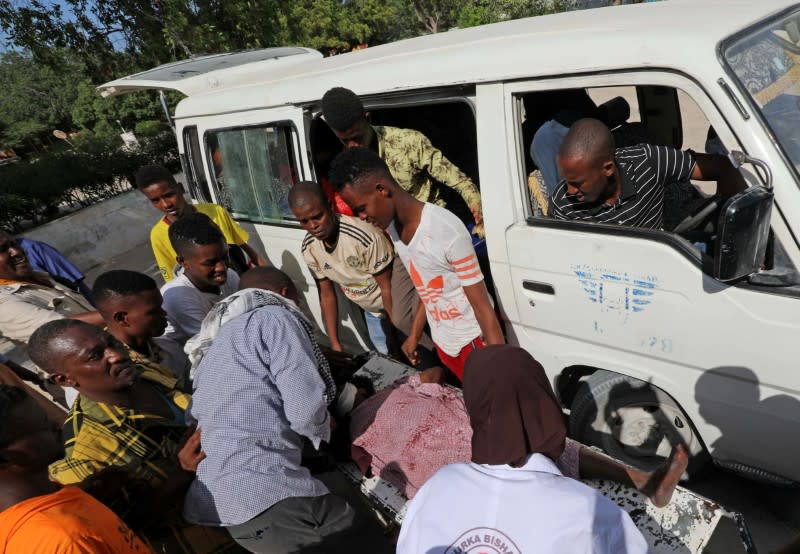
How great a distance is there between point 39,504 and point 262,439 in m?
0.70

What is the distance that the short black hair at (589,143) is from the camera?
2.01m

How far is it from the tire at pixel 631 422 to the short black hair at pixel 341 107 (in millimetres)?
1806

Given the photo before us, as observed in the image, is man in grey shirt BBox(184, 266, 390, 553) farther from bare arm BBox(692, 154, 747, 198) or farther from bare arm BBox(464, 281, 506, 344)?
bare arm BBox(692, 154, 747, 198)

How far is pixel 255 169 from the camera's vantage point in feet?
11.9

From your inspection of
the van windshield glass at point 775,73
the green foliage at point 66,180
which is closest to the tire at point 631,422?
the van windshield glass at point 775,73

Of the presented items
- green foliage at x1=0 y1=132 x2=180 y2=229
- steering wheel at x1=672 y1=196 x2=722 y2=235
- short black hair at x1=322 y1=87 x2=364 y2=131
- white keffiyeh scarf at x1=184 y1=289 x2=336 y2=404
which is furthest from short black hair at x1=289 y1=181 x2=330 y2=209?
green foliage at x1=0 y1=132 x2=180 y2=229

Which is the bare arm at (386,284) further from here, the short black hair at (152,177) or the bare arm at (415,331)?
the short black hair at (152,177)

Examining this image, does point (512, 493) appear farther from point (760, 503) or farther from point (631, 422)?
point (760, 503)

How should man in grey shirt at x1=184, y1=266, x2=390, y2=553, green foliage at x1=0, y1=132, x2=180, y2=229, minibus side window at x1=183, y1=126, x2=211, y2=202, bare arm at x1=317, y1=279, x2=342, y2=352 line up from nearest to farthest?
man in grey shirt at x1=184, y1=266, x2=390, y2=553, bare arm at x1=317, y1=279, x2=342, y2=352, minibus side window at x1=183, y1=126, x2=211, y2=202, green foliage at x1=0, y1=132, x2=180, y2=229

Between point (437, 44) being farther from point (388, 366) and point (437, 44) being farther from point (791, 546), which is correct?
point (791, 546)

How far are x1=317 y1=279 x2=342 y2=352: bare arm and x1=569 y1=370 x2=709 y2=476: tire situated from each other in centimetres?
158

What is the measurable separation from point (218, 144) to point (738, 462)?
12.4ft

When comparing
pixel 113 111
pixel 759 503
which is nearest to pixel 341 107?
pixel 759 503

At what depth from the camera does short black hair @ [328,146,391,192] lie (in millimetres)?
2246
